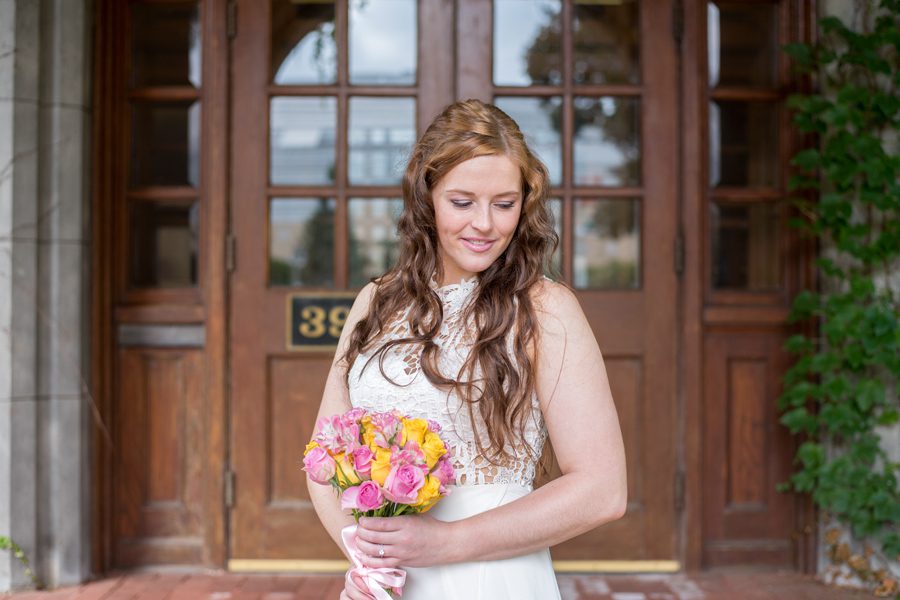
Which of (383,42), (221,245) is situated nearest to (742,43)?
(383,42)

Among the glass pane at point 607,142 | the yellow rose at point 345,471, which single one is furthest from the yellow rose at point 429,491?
the glass pane at point 607,142

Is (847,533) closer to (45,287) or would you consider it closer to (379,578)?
(379,578)

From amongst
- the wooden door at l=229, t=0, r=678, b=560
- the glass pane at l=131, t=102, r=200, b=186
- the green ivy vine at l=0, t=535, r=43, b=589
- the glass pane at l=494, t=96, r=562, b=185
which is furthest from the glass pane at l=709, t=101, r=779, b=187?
the green ivy vine at l=0, t=535, r=43, b=589

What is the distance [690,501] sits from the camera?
12.3 ft

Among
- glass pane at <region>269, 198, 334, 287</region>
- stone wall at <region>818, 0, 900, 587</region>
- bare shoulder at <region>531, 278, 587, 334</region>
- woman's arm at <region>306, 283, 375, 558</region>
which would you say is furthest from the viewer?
glass pane at <region>269, 198, 334, 287</region>

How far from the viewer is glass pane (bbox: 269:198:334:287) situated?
3.83 m

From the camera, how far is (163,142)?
12.6 feet

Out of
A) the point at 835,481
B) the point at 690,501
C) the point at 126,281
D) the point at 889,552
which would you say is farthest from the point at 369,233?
the point at 889,552

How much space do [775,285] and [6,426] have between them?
3.25 m

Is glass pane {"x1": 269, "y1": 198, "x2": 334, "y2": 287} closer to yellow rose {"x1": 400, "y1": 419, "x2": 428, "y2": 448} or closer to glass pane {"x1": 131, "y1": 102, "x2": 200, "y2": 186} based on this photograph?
glass pane {"x1": 131, "y1": 102, "x2": 200, "y2": 186}

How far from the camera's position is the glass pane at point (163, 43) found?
151 inches

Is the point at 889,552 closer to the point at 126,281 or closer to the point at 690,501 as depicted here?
the point at 690,501

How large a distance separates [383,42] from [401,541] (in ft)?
9.41

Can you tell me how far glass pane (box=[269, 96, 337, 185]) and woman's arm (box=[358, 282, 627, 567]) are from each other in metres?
2.51
